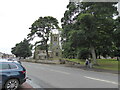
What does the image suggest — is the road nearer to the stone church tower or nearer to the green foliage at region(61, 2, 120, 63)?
the green foliage at region(61, 2, 120, 63)

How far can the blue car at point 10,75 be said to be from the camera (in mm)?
6655

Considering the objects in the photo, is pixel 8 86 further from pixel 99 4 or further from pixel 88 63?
pixel 99 4

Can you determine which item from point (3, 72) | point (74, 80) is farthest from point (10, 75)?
point (74, 80)

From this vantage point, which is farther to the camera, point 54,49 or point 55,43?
point 54,49

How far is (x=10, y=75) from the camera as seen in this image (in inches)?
269

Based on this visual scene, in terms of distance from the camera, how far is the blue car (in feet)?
21.8

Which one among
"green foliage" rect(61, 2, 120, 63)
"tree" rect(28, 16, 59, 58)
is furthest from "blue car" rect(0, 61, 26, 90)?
"tree" rect(28, 16, 59, 58)

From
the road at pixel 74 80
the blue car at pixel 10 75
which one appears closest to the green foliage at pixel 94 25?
the road at pixel 74 80

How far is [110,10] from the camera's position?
2127 cm

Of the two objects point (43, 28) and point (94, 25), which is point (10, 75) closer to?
point (94, 25)

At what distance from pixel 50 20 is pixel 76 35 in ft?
90.3

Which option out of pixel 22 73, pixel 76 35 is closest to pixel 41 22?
pixel 76 35

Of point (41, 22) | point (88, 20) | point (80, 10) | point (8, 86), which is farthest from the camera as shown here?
point (41, 22)

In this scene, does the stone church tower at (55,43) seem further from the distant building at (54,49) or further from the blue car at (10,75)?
the blue car at (10,75)
